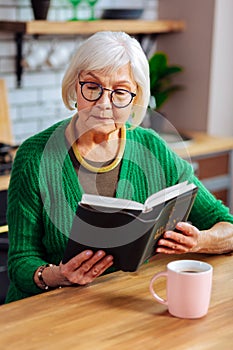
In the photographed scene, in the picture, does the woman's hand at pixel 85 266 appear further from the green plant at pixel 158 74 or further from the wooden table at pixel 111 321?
the green plant at pixel 158 74

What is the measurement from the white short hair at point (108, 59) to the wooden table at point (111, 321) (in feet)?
1.93

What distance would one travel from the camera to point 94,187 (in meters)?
2.12

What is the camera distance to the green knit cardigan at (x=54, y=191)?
1.97 meters

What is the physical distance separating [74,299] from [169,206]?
1.08ft

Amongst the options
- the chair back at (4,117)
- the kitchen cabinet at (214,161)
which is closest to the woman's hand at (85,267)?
the chair back at (4,117)

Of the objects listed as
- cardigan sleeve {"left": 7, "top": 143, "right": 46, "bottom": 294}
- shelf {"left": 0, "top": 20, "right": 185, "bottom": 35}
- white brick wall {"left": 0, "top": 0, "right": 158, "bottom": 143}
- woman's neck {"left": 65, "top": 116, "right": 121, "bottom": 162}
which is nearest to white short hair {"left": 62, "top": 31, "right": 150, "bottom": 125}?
woman's neck {"left": 65, "top": 116, "right": 121, "bottom": 162}

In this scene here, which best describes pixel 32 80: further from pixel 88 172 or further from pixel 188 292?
pixel 188 292

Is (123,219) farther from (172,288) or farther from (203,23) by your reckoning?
(203,23)

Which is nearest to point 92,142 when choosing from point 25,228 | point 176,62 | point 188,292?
point 25,228

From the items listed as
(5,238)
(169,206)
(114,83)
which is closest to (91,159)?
(114,83)

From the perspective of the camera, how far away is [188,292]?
161 cm

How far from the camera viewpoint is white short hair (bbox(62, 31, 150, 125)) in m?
1.99

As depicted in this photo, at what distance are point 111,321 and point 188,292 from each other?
0.62 feet

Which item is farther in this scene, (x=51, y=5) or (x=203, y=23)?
(x=203, y=23)
